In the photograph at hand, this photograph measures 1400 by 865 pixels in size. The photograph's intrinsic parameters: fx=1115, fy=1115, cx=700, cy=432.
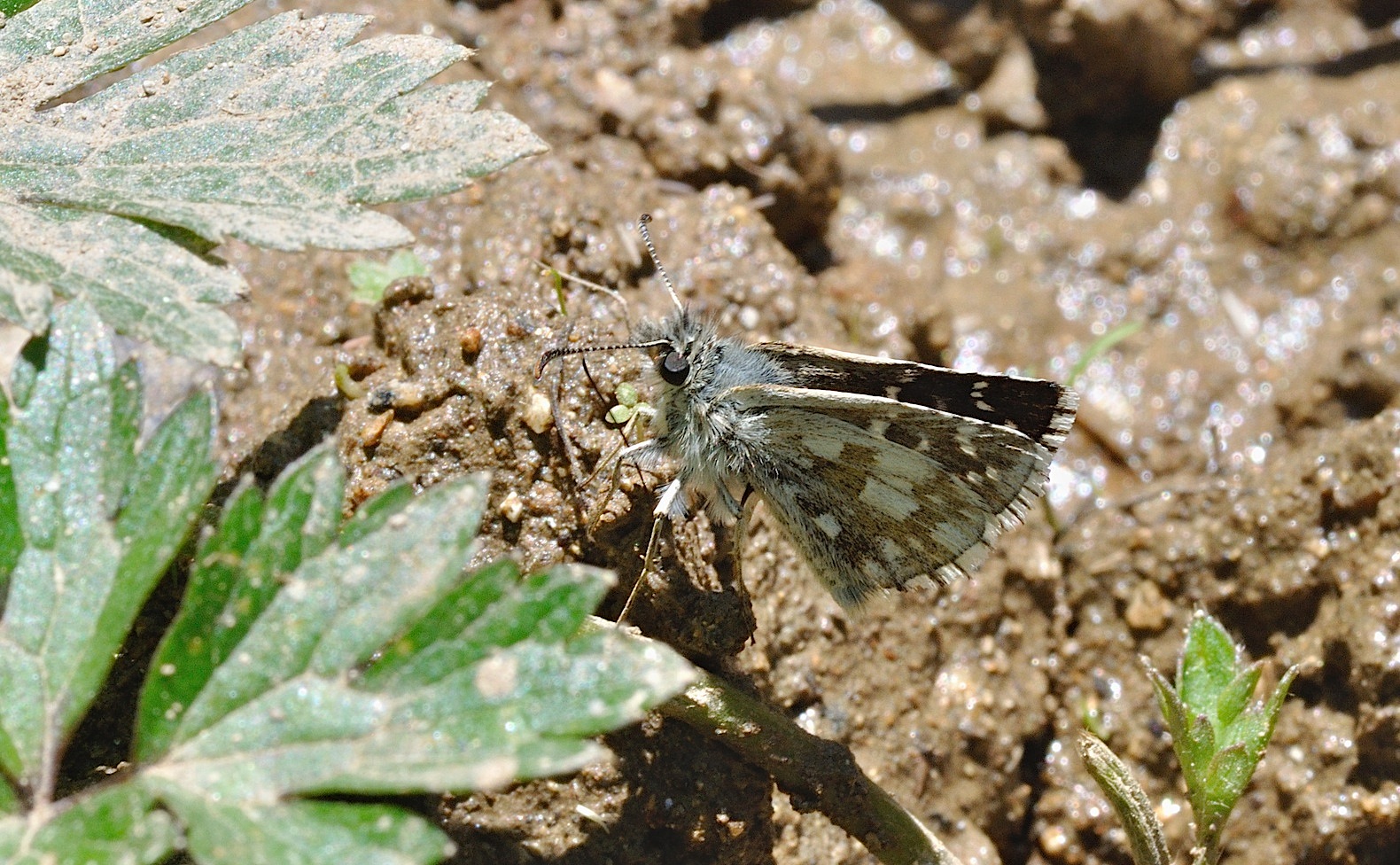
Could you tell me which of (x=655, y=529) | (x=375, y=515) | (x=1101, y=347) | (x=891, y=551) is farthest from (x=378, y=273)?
(x=1101, y=347)

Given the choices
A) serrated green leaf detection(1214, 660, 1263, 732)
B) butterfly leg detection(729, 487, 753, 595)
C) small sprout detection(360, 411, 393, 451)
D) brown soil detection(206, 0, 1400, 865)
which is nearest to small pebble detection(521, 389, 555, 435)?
brown soil detection(206, 0, 1400, 865)

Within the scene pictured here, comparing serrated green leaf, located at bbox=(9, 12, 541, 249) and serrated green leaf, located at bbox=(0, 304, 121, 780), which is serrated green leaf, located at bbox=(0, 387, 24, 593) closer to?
serrated green leaf, located at bbox=(0, 304, 121, 780)

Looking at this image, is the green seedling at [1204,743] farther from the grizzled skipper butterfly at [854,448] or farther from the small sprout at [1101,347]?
the small sprout at [1101,347]

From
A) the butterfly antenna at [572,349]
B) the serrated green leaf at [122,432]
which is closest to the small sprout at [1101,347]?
the butterfly antenna at [572,349]

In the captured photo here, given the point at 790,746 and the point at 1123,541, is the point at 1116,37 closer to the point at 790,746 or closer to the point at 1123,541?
the point at 1123,541

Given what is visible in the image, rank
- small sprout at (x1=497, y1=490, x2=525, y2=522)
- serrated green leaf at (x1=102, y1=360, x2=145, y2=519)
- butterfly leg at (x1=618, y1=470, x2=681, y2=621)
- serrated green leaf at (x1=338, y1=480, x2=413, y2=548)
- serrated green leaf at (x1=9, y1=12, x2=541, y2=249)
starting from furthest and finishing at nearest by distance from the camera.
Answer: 1. small sprout at (x1=497, y1=490, x2=525, y2=522)
2. butterfly leg at (x1=618, y1=470, x2=681, y2=621)
3. serrated green leaf at (x1=9, y1=12, x2=541, y2=249)
4. serrated green leaf at (x1=102, y1=360, x2=145, y2=519)
5. serrated green leaf at (x1=338, y1=480, x2=413, y2=548)
